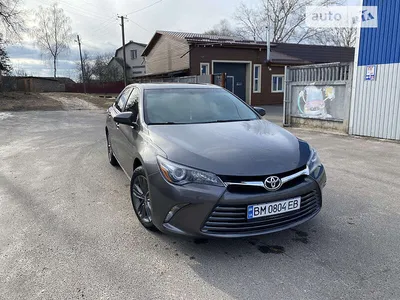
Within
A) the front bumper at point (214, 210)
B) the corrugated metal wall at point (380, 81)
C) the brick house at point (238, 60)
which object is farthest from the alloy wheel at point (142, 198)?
the brick house at point (238, 60)

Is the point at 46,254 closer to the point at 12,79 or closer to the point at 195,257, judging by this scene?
the point at 195,257

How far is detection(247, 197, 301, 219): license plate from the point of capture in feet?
8.30

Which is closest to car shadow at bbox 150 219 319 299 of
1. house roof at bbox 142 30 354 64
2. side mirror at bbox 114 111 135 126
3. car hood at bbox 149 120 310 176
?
car hood at bbox 149 120 310 176

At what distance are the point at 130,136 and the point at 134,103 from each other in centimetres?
62

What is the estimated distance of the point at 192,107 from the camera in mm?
3967

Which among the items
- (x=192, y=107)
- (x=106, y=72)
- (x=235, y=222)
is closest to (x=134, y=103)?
(x=192, y=107)

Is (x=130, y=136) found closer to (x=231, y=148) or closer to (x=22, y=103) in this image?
(x=231, y=148)

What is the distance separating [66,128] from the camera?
1158 cm

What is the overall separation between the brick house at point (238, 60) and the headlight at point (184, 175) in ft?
61.8

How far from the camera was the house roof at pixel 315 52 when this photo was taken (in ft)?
80.6

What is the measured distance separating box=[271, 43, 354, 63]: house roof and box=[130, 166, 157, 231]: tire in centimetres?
2343

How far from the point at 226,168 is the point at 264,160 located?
1.24ft

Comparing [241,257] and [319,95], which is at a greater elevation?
[319,95]

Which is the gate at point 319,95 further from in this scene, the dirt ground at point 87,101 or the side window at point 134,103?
the dirt ground at point 87,101
